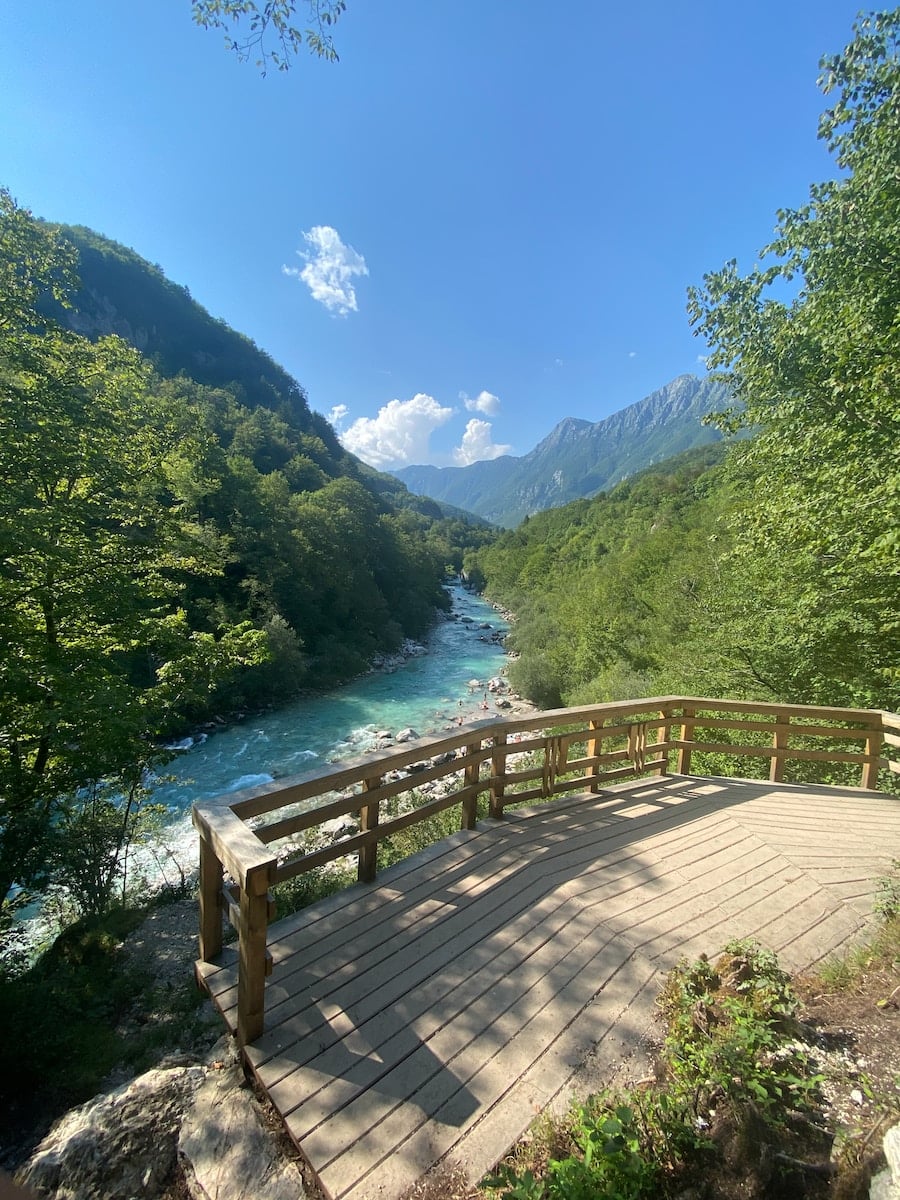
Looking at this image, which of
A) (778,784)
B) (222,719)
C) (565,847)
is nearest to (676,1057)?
(565,847)

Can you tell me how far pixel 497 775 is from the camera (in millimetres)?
4309

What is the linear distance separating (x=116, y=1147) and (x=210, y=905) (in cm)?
92

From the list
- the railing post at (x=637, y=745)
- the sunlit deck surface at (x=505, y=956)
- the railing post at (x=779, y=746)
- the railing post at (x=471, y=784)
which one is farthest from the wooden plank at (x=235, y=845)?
the railing post at (x=779, y=746)

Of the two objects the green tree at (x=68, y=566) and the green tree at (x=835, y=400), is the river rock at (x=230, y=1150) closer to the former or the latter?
the green tree at (x=68, y=566)

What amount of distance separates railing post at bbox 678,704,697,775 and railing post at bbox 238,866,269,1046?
4.74m

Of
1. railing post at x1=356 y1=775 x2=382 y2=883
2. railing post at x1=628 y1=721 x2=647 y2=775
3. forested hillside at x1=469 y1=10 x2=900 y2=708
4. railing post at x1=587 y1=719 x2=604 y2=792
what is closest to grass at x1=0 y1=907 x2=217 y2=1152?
railing post at x1=356 y1=775 x2=382 y2=883

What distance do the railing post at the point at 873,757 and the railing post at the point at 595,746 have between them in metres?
3.14

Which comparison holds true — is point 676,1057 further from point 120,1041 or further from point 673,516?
point 673,516

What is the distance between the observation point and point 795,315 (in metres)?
6.34

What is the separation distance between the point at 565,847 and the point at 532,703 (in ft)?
55.7

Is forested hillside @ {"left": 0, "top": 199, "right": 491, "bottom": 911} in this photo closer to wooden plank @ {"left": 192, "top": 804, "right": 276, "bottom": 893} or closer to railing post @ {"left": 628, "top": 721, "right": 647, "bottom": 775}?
wooden plank @ {"left": 192, "top": 804, "right": 276, "bottom": 893}

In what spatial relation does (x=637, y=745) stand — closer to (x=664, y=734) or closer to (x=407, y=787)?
(x=664, y=734)

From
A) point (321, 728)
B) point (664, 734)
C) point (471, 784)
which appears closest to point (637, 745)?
point (664, 734)

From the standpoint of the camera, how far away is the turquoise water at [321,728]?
1205 cm
